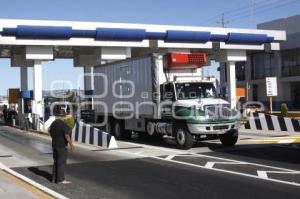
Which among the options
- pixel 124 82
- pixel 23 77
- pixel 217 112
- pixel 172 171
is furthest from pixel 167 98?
pixel 23 77

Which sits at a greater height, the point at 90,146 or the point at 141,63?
the point at 141,63

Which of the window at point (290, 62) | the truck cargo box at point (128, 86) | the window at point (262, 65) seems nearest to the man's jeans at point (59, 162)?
the truck cargo box at point (128, 86)

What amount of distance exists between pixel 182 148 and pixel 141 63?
455 centimetres

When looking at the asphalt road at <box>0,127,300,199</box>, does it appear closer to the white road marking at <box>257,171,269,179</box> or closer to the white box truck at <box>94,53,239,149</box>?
the white road marking at <box>257,171,269,179</box>

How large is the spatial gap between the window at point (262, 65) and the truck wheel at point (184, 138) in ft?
145

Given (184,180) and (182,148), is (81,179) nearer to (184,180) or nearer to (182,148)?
(184,180)

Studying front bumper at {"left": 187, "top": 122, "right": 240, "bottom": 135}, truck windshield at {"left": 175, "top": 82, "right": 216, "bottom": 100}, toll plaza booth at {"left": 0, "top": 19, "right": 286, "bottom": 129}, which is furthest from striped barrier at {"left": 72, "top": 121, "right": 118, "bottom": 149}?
toll plaza booth at {"left": 0, "top": 19, "right": 286, "bottom": 129}

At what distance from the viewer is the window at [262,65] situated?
6241 centimetres

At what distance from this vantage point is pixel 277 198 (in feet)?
32.8

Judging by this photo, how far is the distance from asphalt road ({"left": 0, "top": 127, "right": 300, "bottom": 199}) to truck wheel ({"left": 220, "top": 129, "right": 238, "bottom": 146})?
0.33 meters

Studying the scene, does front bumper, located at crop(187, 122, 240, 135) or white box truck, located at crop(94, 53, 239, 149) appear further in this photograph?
white box truck, located at crop(94, 53, 239, 149)

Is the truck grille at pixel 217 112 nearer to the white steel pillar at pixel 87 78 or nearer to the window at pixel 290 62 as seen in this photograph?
the white steel pillar at pixel 87 78

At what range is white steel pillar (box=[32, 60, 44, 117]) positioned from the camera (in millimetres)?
34688

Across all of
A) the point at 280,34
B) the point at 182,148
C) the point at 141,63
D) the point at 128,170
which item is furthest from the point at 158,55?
the point at 280,34
